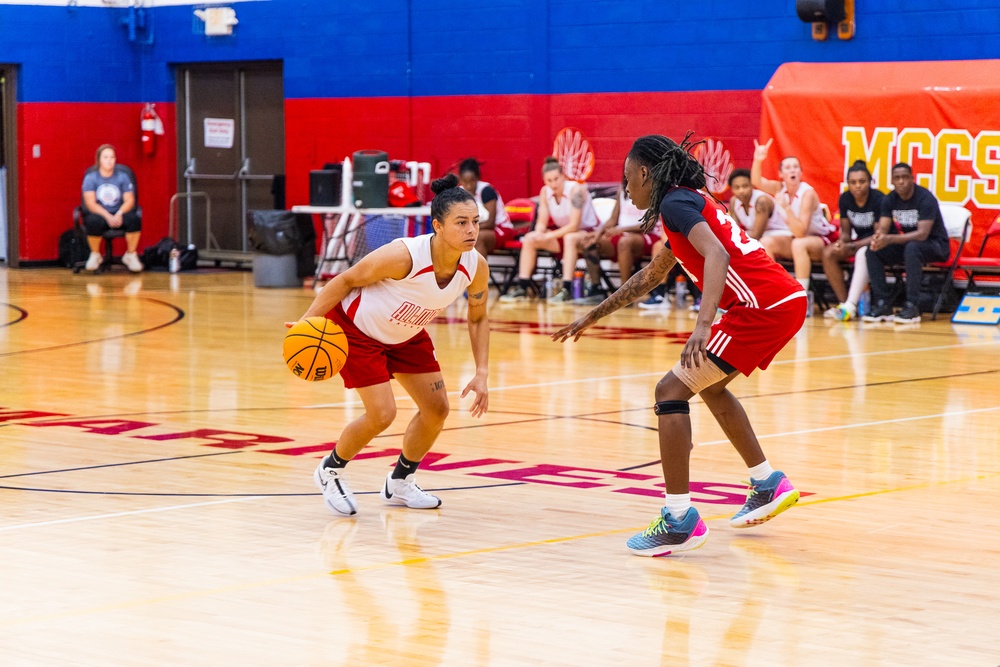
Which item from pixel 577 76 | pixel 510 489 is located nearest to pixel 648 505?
pixel 510 489

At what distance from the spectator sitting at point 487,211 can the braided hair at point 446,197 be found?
925 centimetres

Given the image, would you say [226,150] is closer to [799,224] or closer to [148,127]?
[148,127]

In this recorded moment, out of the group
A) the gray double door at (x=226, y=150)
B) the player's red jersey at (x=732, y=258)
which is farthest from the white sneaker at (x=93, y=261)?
the player's red jersey at (x=732, y=258)

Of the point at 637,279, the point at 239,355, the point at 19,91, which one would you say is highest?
the point at 19,91

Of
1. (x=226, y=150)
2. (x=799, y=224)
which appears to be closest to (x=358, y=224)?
(x=226, y=150)

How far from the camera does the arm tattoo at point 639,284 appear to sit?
5410 millimetres

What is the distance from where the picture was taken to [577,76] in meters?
16.7

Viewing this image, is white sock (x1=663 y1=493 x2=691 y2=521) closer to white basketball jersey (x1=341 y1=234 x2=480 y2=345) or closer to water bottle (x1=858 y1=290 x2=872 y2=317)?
white basketball jersey (x1=341 y1=234 x2=480 y2=345)

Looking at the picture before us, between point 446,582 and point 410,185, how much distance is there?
12.9m

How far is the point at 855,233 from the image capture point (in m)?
13.6

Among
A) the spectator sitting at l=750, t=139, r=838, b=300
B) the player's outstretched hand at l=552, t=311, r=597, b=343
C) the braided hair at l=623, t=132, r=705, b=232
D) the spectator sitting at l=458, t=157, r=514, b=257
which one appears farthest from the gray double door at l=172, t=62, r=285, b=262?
the braided hair at l=623, t=132, r=705, b=232

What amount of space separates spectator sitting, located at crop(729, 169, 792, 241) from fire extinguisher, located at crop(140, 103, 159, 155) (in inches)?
370

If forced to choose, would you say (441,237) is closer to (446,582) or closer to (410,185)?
(446,582)

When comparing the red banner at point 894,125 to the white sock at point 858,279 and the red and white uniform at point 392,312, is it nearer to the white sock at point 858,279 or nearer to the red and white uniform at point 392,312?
the white sock at point 858,279
